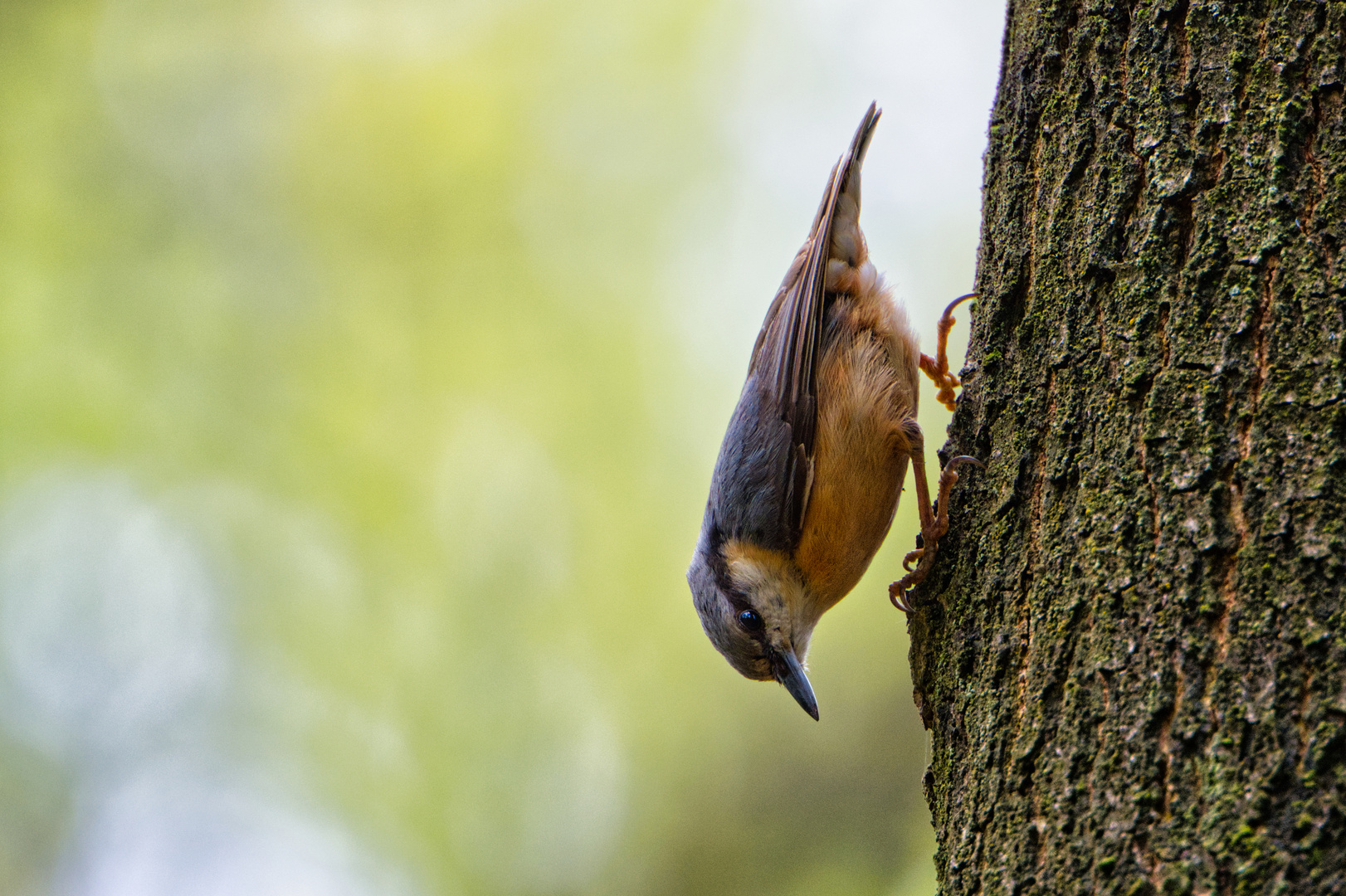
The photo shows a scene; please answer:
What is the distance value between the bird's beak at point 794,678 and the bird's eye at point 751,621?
136mm

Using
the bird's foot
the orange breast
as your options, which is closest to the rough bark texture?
the bird's foot

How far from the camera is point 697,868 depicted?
552 centimetres

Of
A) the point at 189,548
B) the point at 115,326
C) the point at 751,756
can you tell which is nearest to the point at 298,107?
the point at 115,326

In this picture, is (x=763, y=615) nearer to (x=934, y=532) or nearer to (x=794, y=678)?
(x=794, y=678)

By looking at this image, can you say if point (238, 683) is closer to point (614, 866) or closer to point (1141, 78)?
point (614, 866)

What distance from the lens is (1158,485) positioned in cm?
163

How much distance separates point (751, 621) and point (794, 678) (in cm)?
27

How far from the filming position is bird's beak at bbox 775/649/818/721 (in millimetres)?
3471

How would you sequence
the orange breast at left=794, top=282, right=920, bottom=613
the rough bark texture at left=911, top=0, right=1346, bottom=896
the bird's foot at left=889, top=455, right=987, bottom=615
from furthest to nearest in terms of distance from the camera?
the orange breast at left=794, top=282, right=920, bottom=613 → the bird's foot at left=889, top=455, right=987, bottom=615 → the rough bark texture at left=911, top=0, right=1346, bottom=896

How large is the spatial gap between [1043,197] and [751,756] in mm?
4289

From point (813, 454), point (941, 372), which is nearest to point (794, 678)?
point (813, 454)

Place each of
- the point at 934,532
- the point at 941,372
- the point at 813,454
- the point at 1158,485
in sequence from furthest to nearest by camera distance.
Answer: the point at 941,372
the point at 813,454
the point at 934,532
the point at 1158,485

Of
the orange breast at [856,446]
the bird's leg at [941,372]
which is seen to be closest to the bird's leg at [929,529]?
the orange breast at [856,446]

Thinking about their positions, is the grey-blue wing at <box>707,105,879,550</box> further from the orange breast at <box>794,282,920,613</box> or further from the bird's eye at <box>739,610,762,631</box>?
the bird's eye at <box>739,610,762,631</box>
